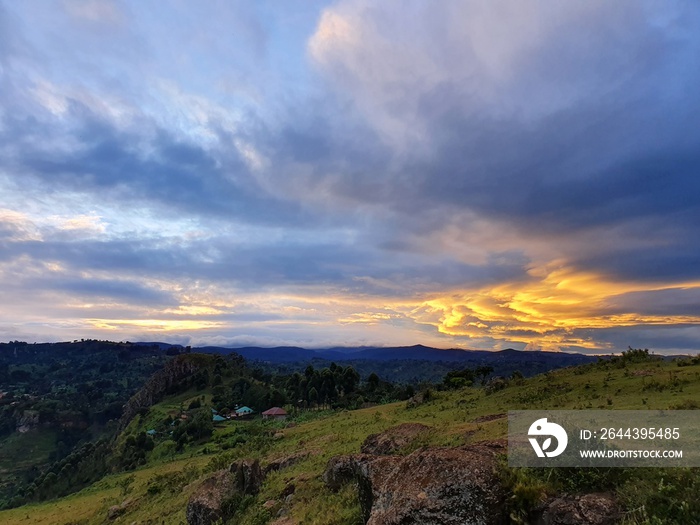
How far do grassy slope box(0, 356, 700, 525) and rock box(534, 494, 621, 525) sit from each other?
704cm

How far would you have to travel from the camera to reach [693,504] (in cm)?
875

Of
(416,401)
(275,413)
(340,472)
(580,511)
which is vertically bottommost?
(275,413)

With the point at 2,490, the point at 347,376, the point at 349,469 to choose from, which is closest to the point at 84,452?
the point at 2,490

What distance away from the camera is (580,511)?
31.6ft

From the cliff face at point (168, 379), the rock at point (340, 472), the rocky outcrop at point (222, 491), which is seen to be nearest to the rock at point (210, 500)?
the rocky outcrop at point (222, 491)

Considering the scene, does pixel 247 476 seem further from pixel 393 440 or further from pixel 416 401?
pixel 416 401

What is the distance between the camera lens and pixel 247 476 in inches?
965

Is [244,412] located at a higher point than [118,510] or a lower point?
lower

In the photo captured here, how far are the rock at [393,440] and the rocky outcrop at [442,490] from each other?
1074cm

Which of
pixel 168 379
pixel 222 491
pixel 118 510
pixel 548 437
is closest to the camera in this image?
pixel 548 437

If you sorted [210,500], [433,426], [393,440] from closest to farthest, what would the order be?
[210,500] → [393,440] → [433,426]

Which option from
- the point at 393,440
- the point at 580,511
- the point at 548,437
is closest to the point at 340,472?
the point at 393,440

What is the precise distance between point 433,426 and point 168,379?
15978cm

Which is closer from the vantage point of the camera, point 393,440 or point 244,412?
point 393,440
